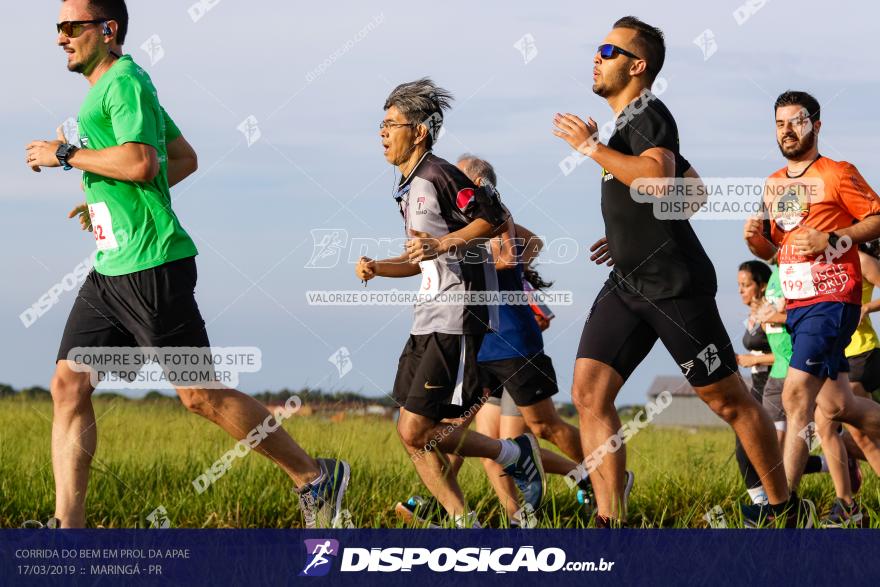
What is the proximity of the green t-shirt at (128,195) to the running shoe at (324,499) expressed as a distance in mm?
1239

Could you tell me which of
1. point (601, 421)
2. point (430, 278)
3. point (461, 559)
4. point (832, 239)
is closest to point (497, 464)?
point (601, 421)

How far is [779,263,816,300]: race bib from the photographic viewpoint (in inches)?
262

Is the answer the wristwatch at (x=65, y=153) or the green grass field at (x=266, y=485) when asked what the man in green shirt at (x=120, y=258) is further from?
the green grass field at (x=266, y=485)

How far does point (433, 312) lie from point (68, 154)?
1870mm

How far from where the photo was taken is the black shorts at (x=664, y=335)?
18.1ft

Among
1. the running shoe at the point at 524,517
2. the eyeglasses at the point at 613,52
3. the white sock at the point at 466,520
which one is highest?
the eyeglasses at the point at 613,52

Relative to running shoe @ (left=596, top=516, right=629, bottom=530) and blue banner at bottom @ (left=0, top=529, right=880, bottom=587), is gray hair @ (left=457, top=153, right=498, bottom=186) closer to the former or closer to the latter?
running shoe @ (left=596, top=516, right=629, bottom=530)

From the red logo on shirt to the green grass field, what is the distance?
1.58m

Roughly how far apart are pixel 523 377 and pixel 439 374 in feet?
2.95

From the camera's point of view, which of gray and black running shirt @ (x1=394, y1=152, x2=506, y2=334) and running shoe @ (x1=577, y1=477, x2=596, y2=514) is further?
running shoe @ (x1=577, y1=477, x2=596, y2=514)

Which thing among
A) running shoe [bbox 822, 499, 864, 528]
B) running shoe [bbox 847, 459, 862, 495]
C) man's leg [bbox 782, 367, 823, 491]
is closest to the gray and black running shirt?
man's leg [bbox 782, 367, 823, 491]

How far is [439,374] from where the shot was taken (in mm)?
5922

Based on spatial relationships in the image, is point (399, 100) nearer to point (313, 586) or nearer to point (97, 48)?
point (97, 48)

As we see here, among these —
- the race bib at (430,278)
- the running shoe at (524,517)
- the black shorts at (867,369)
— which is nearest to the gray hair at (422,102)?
the race bib at (430,278)
